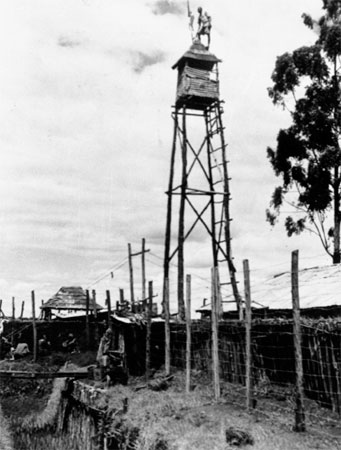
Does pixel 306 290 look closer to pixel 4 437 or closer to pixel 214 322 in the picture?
pixel 214 322

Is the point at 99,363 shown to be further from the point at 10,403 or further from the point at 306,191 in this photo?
the point at 306,191

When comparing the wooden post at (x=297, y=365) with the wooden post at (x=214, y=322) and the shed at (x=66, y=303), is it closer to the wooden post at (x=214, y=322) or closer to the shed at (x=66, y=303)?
the wooden post at (x=214, y=322)

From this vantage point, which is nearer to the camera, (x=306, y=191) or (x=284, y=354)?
(x=284, y=354)

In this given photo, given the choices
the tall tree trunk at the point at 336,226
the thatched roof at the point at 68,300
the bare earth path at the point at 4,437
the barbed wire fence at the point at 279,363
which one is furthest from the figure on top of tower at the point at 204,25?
the thatched roof at the point at 68,300

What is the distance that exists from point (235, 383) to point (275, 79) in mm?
17803

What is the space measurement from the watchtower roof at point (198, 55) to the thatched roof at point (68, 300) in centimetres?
1945

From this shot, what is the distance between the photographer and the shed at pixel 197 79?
22.1m

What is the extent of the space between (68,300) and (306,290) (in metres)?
24.3

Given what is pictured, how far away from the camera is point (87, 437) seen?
17031 millimetres

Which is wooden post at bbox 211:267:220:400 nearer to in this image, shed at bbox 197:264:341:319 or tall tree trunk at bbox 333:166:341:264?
shed at bbox 197:264:341:319

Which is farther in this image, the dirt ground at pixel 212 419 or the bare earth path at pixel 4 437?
the bare earth path at pixel 4 437

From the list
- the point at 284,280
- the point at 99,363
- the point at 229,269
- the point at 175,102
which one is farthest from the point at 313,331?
the point at 175,102

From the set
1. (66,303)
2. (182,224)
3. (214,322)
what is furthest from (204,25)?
(66,303)

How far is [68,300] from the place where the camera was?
37.8m
